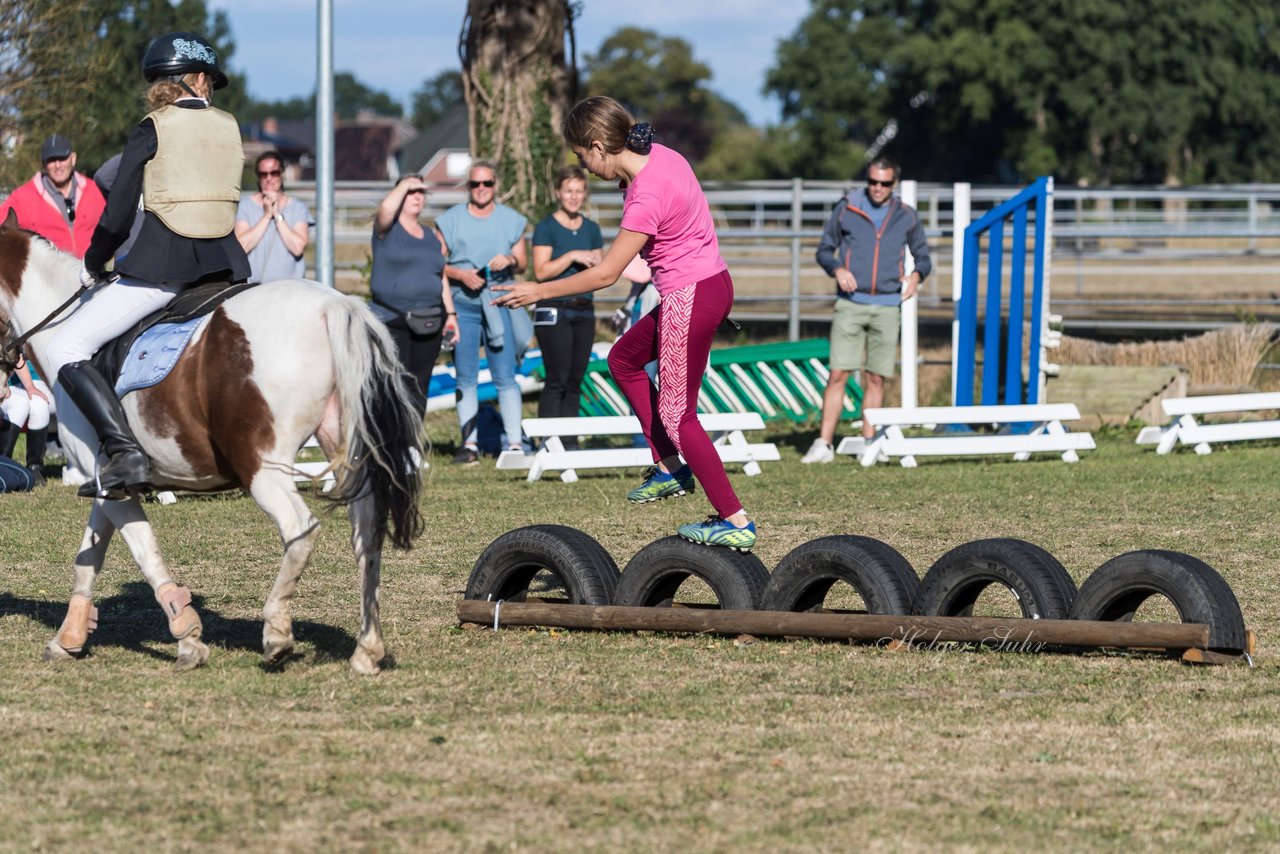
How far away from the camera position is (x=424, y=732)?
17.3ft

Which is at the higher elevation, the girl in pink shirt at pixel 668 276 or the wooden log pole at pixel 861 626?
the girl in pink shirt at pixel 668 276

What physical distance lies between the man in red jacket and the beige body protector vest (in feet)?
17.3

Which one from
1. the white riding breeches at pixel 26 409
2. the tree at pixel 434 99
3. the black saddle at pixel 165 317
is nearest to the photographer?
the black saddle at pixel 165 317

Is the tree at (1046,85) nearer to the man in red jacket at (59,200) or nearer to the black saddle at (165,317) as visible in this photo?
the man in red jacket at (59,200)

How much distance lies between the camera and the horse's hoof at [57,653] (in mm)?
6469

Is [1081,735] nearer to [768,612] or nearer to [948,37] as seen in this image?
[768,612]

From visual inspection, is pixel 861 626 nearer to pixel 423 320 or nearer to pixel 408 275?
pixel 423 320

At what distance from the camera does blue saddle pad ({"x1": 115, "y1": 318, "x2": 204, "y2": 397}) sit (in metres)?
6.20

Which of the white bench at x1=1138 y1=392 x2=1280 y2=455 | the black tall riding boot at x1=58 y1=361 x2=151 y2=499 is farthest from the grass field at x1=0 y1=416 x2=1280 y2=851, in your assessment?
the white bench at x1=1138 y1=392 x2=1280 y2=455

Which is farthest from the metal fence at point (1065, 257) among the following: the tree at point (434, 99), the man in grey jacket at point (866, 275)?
the tree at point (434, 99)

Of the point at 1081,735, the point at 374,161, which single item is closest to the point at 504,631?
the point at 1081,735

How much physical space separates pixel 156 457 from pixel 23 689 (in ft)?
3.13

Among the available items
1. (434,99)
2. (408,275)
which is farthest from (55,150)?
(434,99)

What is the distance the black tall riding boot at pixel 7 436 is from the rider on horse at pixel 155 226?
5.90 metres
